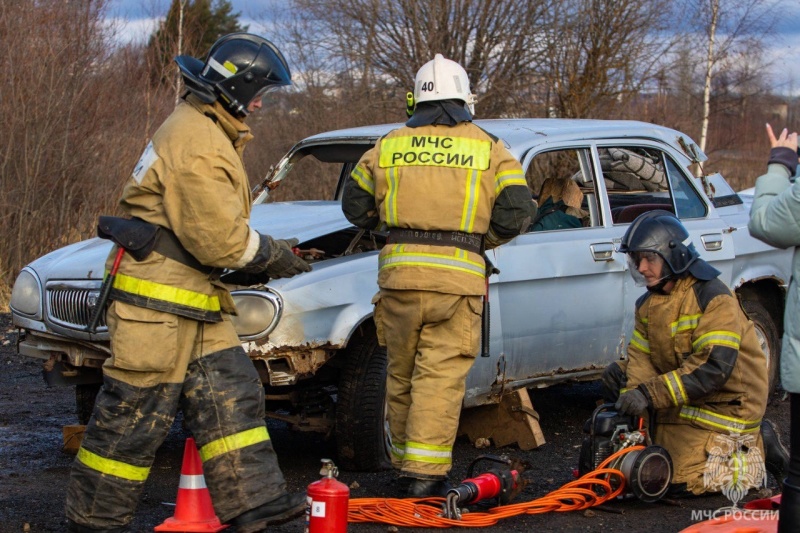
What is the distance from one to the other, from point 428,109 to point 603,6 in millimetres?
12226

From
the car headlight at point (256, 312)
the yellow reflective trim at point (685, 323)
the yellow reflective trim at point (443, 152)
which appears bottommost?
the yellow reflective trim at point (685, 323)

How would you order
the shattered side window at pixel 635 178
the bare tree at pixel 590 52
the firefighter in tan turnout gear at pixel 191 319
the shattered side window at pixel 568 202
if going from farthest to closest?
the bare tree at pixel 590 52, the shattered side window at pixel 635 178, the shattered side window at pixel 568 202, the firefighter in tan turnout gear at pixel 191 319

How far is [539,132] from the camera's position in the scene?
238 inches

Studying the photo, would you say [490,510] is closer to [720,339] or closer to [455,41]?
[720,339]

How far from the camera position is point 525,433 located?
5.86 metres

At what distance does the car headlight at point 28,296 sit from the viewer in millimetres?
5379

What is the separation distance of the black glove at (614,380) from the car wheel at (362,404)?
1.11 meters

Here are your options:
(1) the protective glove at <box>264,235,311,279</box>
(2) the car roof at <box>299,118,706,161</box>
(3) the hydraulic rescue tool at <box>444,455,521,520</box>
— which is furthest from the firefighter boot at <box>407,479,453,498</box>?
(2) the car roof at <box>299,118,706,161</box>

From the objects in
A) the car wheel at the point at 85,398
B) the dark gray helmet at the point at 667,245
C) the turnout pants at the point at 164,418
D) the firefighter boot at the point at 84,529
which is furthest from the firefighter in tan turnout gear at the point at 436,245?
the car wheel at the point at 85,398

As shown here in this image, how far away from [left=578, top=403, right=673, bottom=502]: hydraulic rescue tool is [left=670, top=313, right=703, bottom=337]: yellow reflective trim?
0.46m

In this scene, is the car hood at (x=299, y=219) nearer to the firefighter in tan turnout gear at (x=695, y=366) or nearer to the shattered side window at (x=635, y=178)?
the firefighter in tan turnout gear at (x=695, y=366)

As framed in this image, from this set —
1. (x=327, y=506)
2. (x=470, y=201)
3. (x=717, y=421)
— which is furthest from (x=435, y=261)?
(x=717, y=421)

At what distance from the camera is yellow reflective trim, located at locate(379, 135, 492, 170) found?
4570mm

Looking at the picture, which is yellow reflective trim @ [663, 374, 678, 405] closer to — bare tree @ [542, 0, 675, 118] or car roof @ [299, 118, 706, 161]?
car roof @ [299, 118, 706, 161]
